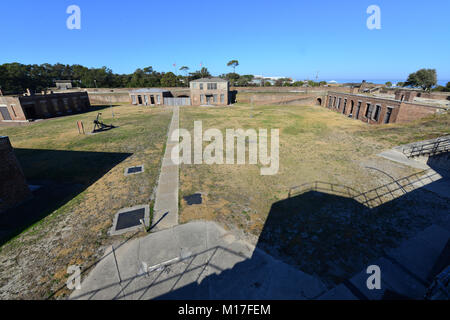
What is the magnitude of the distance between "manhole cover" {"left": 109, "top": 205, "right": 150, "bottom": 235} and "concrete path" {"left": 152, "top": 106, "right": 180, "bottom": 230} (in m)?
0.55

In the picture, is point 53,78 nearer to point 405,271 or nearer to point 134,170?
point 134,170

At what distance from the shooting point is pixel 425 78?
172 ft

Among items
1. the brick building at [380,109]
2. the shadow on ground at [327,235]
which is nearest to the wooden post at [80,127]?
the shadow on ground at [327,235]

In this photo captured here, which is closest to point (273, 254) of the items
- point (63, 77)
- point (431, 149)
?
point (431, 149)

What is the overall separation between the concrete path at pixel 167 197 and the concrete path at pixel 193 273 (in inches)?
49.0

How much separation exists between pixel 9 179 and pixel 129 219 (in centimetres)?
785

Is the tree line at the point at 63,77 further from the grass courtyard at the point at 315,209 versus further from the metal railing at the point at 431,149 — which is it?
the metal railing at the point at 431,149

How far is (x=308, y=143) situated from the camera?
76.1ft

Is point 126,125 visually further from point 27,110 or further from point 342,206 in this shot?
point 342,206

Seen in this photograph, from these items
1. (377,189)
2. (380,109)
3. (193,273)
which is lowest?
(193,273)

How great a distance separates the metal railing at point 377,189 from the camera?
1228 cm

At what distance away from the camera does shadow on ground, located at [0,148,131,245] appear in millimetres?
11070
